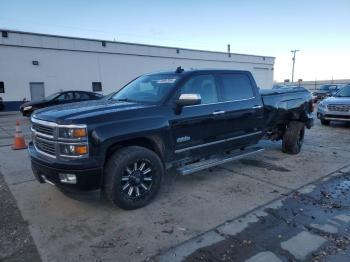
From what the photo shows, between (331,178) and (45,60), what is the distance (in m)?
22.8

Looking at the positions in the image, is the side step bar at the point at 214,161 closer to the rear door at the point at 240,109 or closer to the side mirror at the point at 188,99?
the rear door at the point at 240,109

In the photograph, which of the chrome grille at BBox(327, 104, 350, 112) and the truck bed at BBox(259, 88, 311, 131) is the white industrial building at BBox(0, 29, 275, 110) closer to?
the chrome grille at BBox(327, 104, 350, 112)

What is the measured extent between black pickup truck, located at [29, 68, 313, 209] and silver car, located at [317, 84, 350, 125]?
7079 millimetres

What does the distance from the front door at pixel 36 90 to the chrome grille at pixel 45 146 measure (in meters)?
20.8

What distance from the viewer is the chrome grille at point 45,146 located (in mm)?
3988

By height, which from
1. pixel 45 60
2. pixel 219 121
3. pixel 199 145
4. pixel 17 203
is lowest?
pixel 17 203

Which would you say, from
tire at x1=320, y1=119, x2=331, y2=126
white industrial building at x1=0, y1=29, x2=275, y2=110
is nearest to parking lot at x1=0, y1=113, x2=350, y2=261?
tire at x1=320, y1=119, x2=331, y2=126

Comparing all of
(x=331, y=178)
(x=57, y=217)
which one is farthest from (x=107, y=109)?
(x=331, y=178)

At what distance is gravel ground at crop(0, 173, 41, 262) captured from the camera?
3.25 m

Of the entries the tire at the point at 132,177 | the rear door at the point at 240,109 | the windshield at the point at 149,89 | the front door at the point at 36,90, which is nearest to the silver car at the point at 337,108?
the rear door at the point at 240,109

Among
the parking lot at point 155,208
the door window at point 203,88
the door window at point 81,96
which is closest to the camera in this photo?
the parking lot at point 155,208

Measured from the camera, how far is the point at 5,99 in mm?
22344

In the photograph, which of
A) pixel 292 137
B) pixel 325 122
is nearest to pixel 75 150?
pixel 292 137

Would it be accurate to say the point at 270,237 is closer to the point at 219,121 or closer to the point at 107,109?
the point at 219,121
